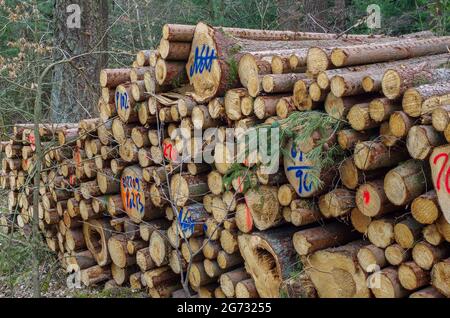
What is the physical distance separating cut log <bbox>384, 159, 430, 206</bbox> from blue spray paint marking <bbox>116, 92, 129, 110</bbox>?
2475mm

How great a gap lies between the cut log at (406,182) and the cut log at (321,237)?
61cm

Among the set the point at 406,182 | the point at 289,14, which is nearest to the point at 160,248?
the point at 406,182

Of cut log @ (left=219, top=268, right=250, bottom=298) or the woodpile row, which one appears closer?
the woodpile row

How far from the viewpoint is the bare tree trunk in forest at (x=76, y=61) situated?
7.09 meters

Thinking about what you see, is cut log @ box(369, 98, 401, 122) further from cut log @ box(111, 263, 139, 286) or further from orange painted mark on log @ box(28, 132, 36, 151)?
orange painted mark on log @ box(28, 132, 36, 151)

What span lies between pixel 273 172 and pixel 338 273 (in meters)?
0.78

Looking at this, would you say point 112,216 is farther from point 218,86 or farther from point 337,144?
point 337,144

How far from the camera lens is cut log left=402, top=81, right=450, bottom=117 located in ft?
9.21

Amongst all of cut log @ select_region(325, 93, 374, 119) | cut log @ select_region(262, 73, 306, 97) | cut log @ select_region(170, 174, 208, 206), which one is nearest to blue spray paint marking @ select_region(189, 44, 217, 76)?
cut log @ select_region(262, 73, 306, 97)

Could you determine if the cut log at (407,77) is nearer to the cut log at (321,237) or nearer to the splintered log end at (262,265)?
the cut log at (321,237)

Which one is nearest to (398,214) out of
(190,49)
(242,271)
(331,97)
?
(331,97)

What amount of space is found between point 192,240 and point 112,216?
1123 millimetres

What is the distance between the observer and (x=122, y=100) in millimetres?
4535

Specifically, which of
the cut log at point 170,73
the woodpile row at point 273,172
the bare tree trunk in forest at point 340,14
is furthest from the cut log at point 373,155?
the bare tree trunk in forest at point 340,14
